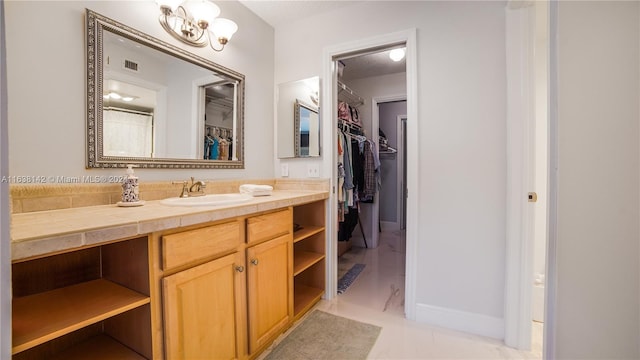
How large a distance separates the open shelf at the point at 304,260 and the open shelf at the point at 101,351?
952 mm

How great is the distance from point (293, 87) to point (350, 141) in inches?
38.3

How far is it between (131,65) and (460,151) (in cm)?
195

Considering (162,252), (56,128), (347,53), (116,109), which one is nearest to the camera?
(162,252)

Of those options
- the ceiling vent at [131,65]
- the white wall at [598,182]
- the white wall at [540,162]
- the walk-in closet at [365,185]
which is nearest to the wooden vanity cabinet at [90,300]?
the ceiling vent at [131,65]

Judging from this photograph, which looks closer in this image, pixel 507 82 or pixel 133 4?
pixel 133 4

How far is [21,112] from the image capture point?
101 centimetres

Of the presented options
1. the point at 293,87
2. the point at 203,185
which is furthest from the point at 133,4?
the point at 293,87

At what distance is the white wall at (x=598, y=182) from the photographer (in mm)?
433

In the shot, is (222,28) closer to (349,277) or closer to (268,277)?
(268,277)

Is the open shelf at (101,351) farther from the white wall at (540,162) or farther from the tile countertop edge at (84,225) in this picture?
the white wall at (540,162)

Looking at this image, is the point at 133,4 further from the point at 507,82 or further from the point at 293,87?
the point at 507,82

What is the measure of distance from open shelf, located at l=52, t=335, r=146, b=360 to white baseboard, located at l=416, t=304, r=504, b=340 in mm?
1633

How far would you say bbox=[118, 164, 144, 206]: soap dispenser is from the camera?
121 cm

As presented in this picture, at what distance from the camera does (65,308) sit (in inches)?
33.7
